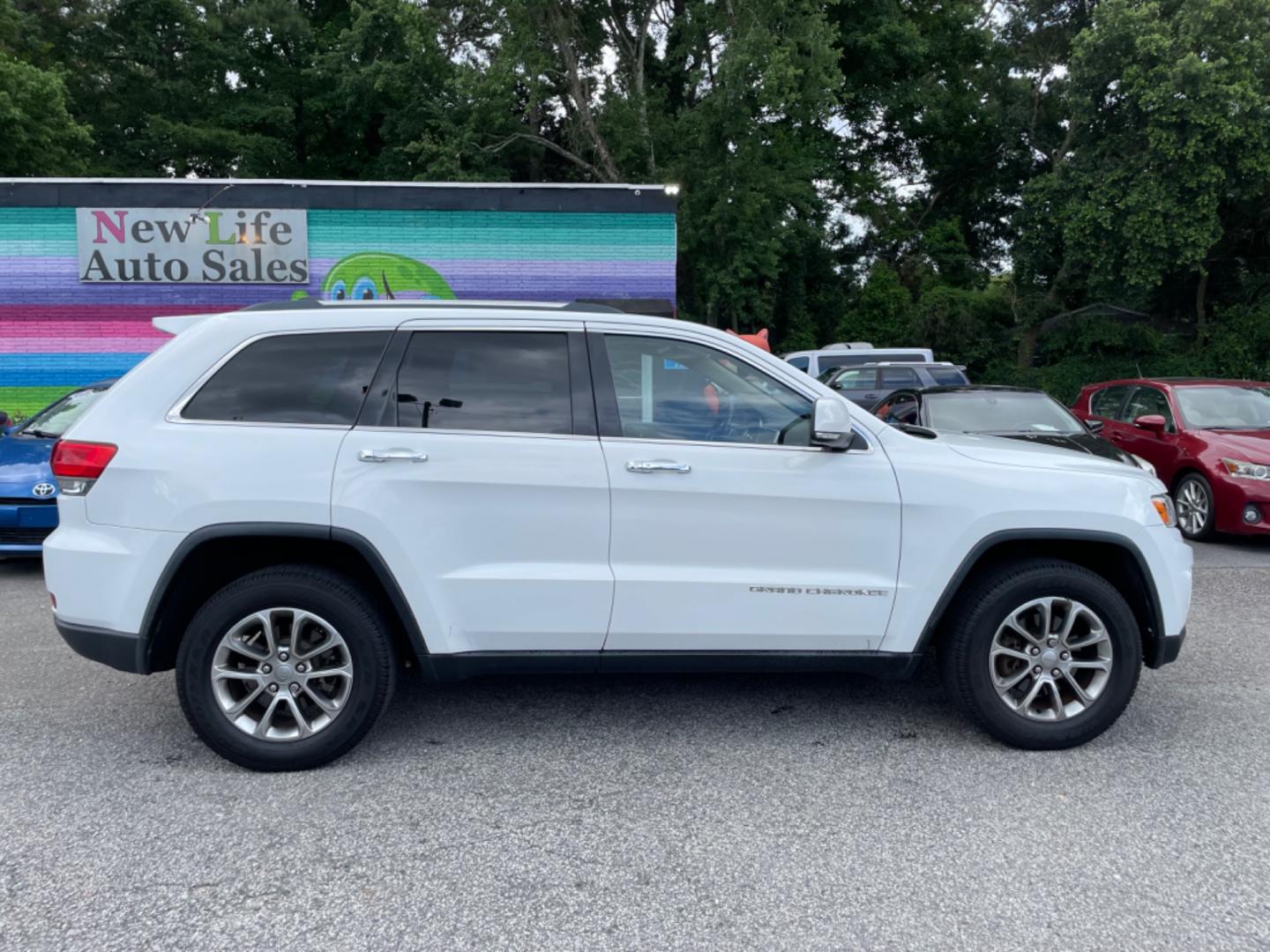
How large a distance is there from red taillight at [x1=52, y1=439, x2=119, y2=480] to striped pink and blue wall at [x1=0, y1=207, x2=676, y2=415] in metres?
10.3

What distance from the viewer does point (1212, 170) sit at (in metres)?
19.6

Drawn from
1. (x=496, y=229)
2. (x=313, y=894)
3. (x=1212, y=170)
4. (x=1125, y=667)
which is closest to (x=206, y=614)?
(x=313, y=894)

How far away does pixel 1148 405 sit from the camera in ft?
32.8

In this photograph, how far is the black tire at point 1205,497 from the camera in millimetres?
8641

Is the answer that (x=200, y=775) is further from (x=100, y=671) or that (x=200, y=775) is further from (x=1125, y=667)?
(x=1125, y=667)

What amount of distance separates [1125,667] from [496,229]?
37.5ft

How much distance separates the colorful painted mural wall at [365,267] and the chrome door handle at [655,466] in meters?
10.0

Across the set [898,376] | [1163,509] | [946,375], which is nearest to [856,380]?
[898,376]

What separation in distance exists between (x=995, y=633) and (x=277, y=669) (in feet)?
9.52

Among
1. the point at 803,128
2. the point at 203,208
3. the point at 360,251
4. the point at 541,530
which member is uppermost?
the point at 803,128

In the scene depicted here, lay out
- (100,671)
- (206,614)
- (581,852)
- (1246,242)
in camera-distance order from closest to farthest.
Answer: (581,852) → (206,614) → (100,671) → (1246,242)

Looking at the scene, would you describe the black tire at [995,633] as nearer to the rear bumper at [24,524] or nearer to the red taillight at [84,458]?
the red taillight at [84,458]

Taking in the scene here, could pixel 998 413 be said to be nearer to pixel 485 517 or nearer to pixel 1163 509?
pixel 1163 509

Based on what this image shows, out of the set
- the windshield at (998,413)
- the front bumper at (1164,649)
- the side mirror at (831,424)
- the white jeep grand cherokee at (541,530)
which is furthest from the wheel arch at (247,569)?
→ the windshield at (998,413)
